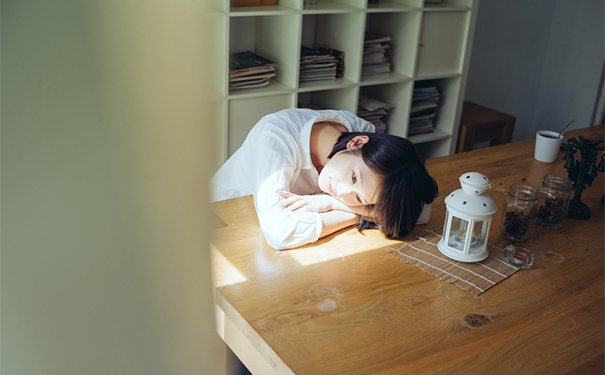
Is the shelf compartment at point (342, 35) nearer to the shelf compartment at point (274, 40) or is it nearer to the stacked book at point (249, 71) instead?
the shelf compartment at point (274, 40)

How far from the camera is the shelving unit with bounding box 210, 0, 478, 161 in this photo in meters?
2.55

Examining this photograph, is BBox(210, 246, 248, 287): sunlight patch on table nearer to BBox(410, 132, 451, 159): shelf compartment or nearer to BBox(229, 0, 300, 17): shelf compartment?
BBox(229, 0, 300, 17): shelf compartment

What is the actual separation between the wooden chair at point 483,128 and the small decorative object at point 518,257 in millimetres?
2139

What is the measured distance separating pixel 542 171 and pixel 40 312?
2.01 meters

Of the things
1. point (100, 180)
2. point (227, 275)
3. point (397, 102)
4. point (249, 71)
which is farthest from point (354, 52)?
point (100, 180)

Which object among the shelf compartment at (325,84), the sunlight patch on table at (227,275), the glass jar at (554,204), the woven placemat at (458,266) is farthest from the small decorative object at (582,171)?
the shelf compartment at (325,84)

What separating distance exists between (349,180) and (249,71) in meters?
1.35

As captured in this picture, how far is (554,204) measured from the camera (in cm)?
150

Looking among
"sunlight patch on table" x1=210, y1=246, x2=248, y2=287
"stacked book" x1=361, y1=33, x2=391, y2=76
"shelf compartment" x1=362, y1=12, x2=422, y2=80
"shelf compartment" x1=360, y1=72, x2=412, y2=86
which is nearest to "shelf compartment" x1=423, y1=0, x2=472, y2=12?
"shelf compartment" x1=362, y1=12, x2=422, y2=80

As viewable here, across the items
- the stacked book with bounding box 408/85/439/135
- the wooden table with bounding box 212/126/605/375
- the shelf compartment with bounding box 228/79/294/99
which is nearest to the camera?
the wooden table with bounding box 212/126/605/375

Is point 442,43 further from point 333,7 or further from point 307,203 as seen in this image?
point 307,203

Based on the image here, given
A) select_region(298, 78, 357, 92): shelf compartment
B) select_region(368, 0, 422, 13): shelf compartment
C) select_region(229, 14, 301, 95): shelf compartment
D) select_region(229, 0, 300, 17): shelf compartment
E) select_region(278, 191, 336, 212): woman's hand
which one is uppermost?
select_region(368, 0, 422, 13): shelf compartment

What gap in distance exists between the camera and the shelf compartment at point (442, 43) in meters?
2.95

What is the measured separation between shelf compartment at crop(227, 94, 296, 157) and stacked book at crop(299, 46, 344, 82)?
186 mm
